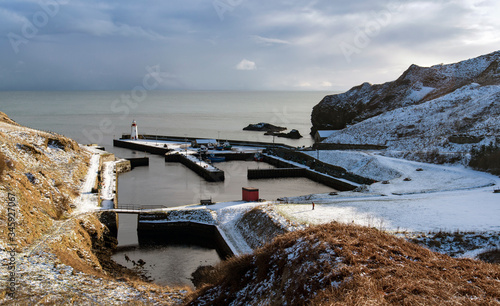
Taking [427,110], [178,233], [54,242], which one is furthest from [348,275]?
[427,110]

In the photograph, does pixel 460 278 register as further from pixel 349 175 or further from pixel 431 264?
pixel 349 175

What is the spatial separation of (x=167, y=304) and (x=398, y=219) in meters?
16.0

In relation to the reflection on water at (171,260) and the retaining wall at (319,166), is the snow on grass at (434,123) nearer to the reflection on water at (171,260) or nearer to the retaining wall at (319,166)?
the retaining wall at (319,166)

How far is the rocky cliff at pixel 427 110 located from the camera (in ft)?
→ 172

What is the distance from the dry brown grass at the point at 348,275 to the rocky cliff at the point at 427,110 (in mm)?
36323

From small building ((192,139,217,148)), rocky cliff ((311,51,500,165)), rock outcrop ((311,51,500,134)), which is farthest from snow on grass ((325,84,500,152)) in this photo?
small building ((192,139,217,148))

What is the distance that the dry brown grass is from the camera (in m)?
9.32

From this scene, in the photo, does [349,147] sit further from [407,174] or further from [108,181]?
[108,181]

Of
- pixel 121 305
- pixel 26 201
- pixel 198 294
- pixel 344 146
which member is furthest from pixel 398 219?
pixel 344 146

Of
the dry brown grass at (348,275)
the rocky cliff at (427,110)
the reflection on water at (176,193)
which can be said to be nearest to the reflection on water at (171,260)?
the reflection on water at (176,193)

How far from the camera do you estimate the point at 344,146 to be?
195ft

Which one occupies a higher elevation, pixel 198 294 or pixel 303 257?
pixel 303 257

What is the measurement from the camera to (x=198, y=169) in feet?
166

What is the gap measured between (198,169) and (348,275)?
136 feet
